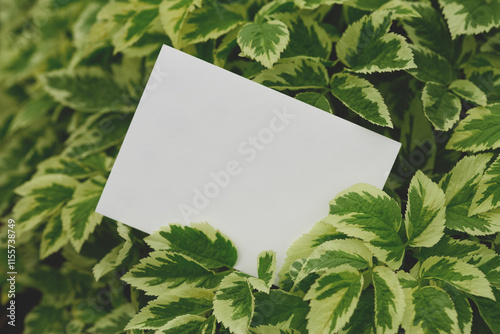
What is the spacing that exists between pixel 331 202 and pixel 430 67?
313mm

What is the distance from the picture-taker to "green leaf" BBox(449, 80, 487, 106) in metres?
0.65

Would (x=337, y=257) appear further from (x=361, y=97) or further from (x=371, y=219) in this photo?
(x=361, y=97)

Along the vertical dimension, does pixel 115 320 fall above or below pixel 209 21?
below

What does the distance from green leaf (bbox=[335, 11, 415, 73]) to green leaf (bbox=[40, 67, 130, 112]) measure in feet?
1.62

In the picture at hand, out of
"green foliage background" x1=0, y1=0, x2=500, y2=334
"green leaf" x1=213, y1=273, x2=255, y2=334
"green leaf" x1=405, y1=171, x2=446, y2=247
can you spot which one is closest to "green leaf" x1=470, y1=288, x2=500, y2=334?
"green foliage background" x1=0, y1=0, x2=500, y2=334

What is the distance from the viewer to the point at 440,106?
0.66 meters

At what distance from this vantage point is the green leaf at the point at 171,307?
60 centimetres

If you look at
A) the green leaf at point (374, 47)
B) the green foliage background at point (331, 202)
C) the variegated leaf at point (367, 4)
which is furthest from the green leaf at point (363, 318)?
the variegated leaf at point (367, 4)

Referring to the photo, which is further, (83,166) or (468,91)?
(83,166)

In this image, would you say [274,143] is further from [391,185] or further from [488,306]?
[488,306]

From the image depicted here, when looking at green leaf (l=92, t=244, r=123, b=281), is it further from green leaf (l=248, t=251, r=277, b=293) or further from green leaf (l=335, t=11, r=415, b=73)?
green leaf (l=335, t=11, r=415, b=73)

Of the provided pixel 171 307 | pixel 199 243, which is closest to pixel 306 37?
pixel 199 243

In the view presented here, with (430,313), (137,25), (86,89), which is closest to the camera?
(430,313)

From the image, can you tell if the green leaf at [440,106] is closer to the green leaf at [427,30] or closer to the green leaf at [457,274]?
the green leaf at [427,30]
